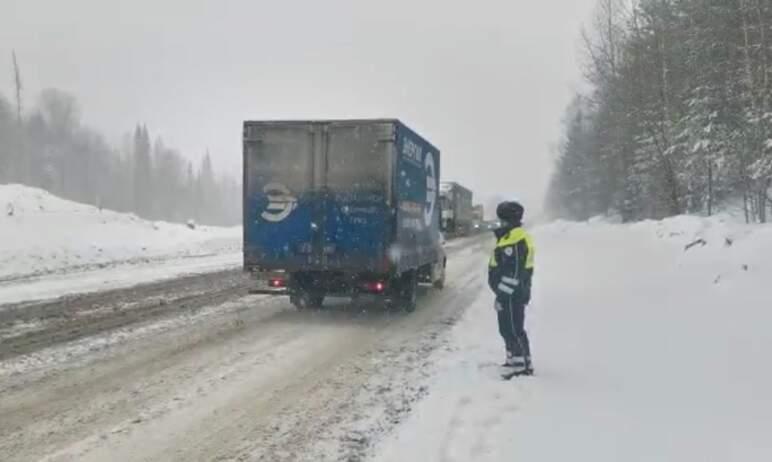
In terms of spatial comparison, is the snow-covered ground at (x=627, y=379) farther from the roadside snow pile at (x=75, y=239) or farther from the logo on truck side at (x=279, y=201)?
the roadside snow pile at (x=75, y=239)

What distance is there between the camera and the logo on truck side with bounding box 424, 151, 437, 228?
14.3 meters

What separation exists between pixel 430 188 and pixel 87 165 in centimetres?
11555

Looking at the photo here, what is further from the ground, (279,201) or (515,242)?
(279,201)

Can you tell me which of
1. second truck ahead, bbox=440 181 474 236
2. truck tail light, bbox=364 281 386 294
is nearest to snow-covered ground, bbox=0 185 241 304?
truck tail light, bbox=364 281 386 294

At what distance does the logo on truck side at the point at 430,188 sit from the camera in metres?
14.3

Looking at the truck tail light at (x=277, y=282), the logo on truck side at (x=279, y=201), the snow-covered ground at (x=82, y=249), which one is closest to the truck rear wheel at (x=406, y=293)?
the truck tail light at (x=277, y=282)

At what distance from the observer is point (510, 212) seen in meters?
7.47

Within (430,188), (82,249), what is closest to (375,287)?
(430,188)

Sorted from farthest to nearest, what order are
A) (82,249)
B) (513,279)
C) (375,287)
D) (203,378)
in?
(82,249), (375,287), (513,279), (203,378)

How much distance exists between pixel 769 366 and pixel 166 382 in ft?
20.1

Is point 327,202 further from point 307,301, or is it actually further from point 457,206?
point 457,206

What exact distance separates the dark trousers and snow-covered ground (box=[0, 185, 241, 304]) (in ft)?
33.3

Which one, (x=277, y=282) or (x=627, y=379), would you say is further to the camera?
(x=277, y=282)

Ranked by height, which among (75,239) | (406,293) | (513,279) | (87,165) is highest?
(87,165)
